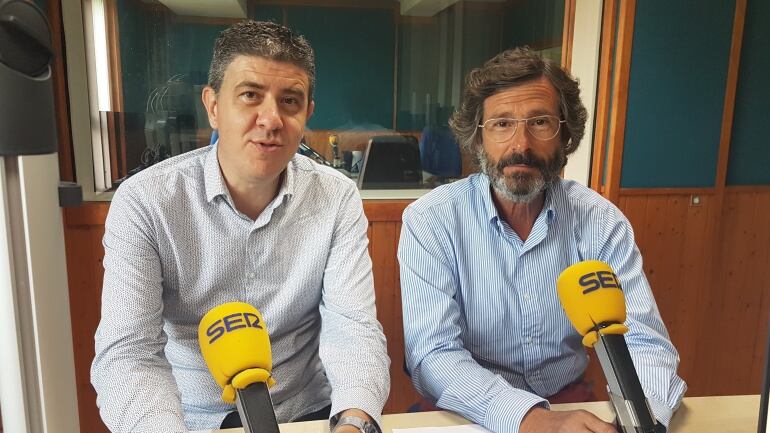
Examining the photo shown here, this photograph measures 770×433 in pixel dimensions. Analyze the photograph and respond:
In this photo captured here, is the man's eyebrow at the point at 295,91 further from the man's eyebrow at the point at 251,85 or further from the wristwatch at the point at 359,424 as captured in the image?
the wristwatch at the point at 359,424

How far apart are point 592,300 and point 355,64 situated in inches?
88.6

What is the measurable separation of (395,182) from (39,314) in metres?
2.24

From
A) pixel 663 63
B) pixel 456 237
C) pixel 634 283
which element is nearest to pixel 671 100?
pixel 663 63

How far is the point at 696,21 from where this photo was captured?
2482 millimetres

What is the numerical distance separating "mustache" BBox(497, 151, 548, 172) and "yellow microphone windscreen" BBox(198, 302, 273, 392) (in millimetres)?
914

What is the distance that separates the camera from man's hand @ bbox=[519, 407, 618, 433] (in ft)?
3.17

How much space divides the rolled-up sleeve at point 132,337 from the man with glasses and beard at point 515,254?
1.81 feet

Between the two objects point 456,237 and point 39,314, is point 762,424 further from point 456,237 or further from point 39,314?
point 456,237

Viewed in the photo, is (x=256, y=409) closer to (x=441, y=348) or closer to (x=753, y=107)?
(x=441, y=348)

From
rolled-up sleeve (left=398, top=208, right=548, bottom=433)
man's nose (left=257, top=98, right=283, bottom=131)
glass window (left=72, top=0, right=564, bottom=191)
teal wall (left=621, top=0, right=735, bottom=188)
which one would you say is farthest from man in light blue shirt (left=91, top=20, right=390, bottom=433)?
teal wall (left=621, top=0, right=735, bottom=188)

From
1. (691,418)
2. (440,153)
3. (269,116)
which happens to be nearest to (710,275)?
(440,153)

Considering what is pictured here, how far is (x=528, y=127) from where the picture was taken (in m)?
1.50

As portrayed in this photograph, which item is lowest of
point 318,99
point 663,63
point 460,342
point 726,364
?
point 726,364

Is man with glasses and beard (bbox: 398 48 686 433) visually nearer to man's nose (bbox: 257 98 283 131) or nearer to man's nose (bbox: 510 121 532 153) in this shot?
man's nose (bbox: 510 121 532 153)
